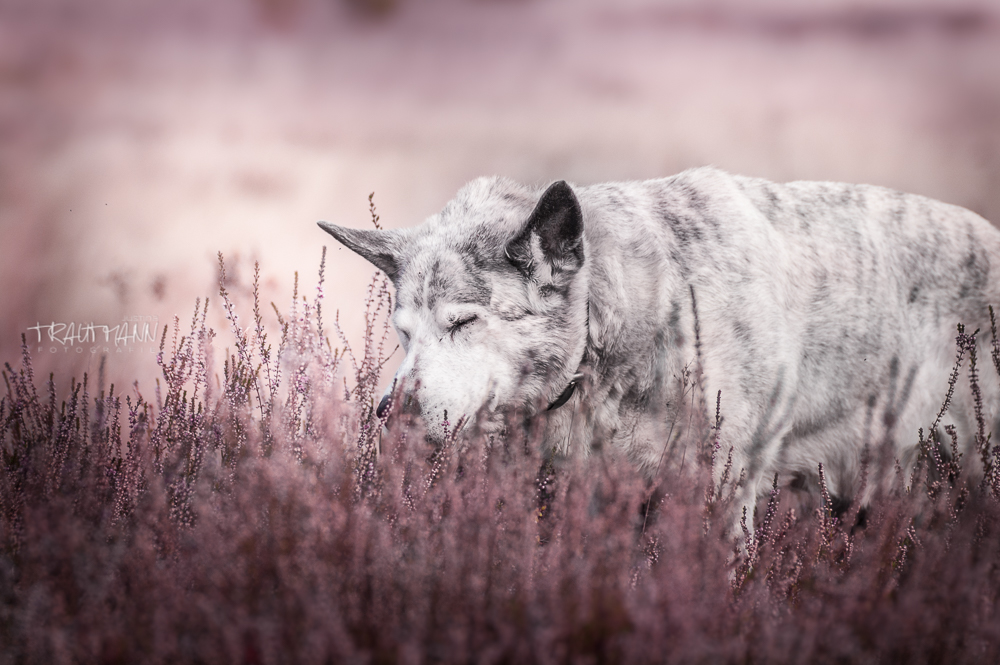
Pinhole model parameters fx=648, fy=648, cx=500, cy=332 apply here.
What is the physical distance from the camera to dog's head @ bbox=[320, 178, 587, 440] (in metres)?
2.83

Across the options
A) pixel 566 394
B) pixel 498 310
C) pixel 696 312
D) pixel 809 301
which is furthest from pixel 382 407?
pixel 809 301

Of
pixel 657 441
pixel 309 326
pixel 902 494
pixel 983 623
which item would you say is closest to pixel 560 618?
pixel 983 623

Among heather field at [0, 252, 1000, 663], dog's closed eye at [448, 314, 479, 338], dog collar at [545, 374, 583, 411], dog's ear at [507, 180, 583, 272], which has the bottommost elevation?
heather field at [0, 252, 1000, 663]

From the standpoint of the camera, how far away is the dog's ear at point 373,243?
3.41 metres

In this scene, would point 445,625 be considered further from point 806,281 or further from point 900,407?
point 900,407

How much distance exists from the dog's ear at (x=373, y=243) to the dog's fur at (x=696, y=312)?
1cm

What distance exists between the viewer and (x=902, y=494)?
7.08 ft

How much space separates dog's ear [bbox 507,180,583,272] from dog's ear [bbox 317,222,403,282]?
2.43ft

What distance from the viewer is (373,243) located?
3.46 meters

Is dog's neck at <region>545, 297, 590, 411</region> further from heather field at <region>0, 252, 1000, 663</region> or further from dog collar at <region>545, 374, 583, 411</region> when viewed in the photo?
heather field at <region>0, 252, 1000, 663</region>

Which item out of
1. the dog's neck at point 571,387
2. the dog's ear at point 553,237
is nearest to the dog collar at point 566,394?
the dog's neck at point 571,387

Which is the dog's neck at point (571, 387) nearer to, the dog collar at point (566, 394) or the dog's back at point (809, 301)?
the dog collar at point (566, 394)

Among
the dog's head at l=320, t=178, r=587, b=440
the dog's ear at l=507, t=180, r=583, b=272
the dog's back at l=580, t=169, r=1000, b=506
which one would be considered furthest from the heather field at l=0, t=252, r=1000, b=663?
the dog's ear at l=507, t=180, r=583, b=272

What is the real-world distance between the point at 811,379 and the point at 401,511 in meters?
2.41
